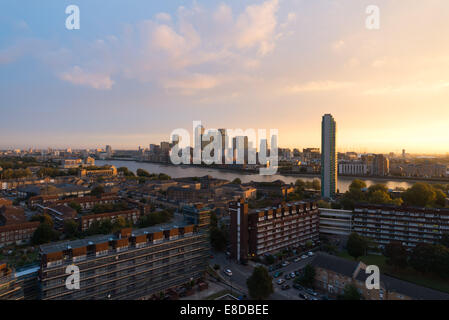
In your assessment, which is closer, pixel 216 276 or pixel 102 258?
pixel 102 258

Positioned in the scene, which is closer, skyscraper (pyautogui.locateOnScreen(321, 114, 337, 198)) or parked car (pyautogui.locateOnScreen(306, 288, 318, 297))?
parked car (pyautogui.locateOnScreen(306, 288, 318, 297))

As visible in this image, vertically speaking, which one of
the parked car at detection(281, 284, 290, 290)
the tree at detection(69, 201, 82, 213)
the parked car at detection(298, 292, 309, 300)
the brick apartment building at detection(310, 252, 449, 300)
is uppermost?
the tree at detection(69, 201, 82, 213)

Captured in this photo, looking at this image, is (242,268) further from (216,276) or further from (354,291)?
(354,291)

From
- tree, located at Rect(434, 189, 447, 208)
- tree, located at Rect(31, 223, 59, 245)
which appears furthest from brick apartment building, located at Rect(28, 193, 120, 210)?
tree, located at Rect(434, 189, 447, 208)

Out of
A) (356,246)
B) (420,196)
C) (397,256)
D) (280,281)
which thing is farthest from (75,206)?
(420,196)

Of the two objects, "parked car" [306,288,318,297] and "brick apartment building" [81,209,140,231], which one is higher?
"brick apartment building" [81,209,140,231]

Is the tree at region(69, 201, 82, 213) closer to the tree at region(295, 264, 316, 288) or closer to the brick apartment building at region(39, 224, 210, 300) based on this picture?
the brick apartment building at region(39, 224, 210, 300)
